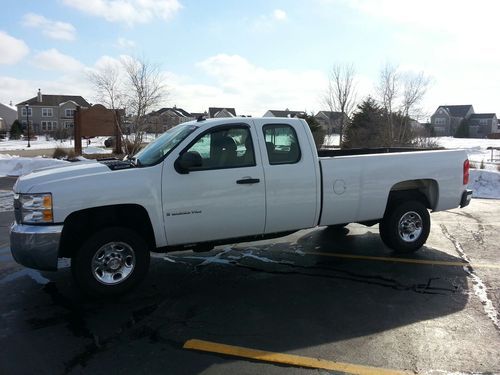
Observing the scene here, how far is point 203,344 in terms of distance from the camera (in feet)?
13.4

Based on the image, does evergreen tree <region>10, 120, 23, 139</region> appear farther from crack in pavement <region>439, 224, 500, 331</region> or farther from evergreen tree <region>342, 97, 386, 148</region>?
crack in pavement <region>439, 224, 500, 331</region>

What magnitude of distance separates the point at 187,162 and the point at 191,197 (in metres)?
0.41

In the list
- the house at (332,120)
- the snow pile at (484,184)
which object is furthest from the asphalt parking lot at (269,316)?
the house at (332,120)

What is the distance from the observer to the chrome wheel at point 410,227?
22.6 ft

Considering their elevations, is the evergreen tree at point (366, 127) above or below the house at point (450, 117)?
below

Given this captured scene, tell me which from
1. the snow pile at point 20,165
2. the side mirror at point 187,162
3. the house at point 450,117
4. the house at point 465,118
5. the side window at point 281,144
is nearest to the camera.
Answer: the side mirror at point 187,162

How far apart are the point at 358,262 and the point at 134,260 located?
3.09 meters

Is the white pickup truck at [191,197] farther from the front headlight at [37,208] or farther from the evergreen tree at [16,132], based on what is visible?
the evergreen tree at [16,132]

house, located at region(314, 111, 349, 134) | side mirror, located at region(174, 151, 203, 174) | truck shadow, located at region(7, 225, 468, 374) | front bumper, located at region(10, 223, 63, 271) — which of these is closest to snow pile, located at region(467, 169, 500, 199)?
truck shadow, located at region(7, 225, 468, 374)

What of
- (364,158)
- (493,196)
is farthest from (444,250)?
(493,196)

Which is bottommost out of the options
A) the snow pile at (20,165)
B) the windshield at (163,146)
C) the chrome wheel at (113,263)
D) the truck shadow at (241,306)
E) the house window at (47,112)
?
the truck shadow at (241,306)

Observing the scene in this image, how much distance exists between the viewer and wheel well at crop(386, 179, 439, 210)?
22.6ft

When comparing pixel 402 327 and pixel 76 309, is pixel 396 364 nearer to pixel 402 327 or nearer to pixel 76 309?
pixel 402 327

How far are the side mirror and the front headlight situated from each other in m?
1.36
